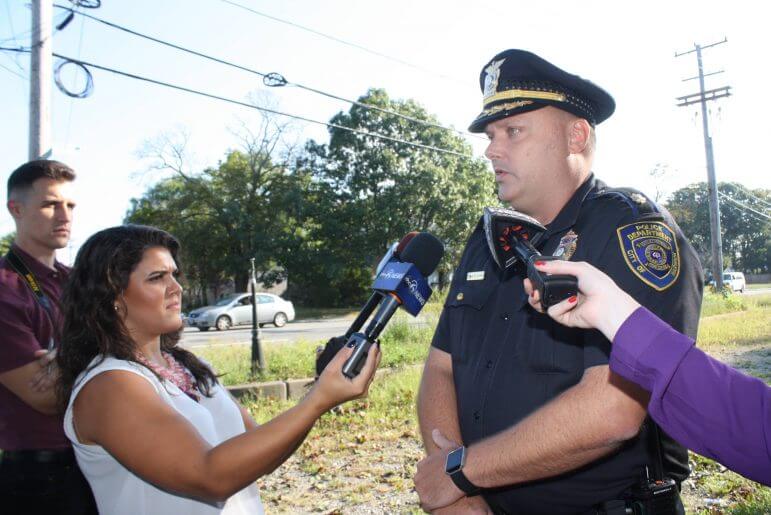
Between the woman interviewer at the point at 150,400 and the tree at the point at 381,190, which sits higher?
the tree at the point at 381,190

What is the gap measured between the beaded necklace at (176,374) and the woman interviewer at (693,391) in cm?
164

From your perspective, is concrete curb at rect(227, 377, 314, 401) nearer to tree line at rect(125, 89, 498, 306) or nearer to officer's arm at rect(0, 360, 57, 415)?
officer's arm at rect(0, 360, 57, 415)

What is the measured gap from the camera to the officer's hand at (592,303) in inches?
44.6

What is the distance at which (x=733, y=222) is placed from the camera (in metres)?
48.5

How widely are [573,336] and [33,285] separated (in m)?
2.55

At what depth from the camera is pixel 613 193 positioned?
203 cm

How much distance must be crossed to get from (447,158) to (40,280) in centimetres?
2940

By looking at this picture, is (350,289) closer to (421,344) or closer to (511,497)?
(421,344)

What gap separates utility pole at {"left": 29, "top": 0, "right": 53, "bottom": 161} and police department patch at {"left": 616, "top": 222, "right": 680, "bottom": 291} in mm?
6715

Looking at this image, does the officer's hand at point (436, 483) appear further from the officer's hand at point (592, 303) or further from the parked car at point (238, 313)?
the parked car at point (238, 313)

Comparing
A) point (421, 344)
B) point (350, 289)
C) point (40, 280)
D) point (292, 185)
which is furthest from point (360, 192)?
point (40, 280)

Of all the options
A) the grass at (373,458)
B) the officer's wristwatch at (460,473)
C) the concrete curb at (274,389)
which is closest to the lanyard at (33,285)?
the officer's wristwatch at (460,473)

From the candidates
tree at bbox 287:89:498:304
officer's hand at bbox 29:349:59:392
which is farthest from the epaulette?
tree at bbox 287:89:498:304

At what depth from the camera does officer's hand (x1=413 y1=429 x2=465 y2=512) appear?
190 cm
